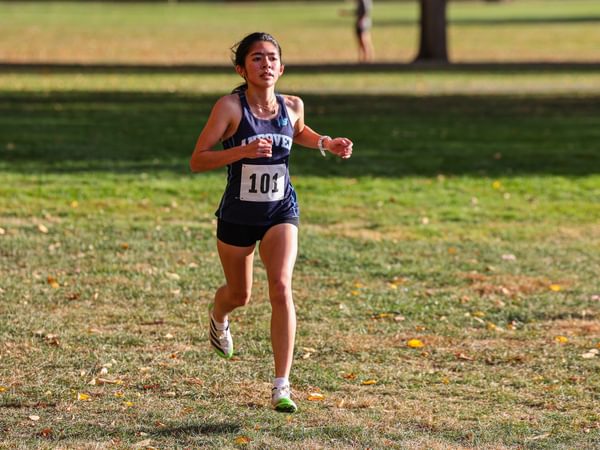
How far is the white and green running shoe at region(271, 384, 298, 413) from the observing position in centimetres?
618

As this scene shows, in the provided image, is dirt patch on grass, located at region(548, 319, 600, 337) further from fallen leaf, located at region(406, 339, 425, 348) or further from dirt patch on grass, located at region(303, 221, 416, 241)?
dirt patch on grass, located at region(303, 221, 416, 241)

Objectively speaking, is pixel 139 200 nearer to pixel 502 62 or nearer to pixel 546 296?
pixel 546 296

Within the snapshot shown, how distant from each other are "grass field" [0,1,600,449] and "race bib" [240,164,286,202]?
1056mm

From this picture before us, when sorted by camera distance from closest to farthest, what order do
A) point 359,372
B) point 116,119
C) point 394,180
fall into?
1. point 359,372
2. point 394,180
3. point 116,119

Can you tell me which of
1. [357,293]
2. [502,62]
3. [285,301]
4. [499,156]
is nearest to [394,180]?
[499,156]

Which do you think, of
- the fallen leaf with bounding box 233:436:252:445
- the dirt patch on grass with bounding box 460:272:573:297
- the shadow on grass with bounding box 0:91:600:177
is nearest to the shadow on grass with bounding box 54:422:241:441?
the fallen leaf with bounding box 233:436:252:445

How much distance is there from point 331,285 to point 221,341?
2.43 metres

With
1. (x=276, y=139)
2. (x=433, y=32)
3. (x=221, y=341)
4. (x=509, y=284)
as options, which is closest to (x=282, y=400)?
(x=221, y=341)

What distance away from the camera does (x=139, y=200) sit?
12805mm

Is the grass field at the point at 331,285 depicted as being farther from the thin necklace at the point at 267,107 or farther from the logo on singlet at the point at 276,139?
the thin necklace at the point at 267,107

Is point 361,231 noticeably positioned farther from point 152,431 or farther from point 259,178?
point 152,431

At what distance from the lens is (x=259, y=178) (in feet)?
20.8

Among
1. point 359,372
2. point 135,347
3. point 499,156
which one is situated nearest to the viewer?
point 359,372

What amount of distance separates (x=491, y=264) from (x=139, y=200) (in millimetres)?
4075
